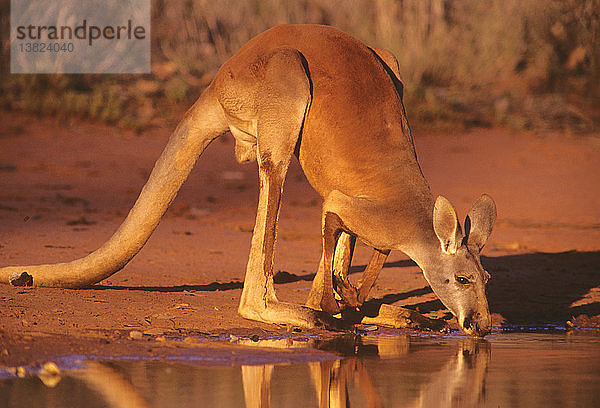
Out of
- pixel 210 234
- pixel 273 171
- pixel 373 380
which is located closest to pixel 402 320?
pixel 273 171

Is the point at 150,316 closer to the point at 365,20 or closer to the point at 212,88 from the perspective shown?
the point at 212,88

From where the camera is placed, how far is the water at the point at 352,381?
13.4 ft

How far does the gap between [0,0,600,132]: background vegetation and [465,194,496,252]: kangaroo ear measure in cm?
822

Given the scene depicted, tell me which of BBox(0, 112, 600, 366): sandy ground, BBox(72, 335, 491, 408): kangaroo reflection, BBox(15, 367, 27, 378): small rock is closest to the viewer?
BBox(72, 335, 491, 408): kangaroo reflection

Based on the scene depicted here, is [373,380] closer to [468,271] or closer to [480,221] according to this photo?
[468,271]

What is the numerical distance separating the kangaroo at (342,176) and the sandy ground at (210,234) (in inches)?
18.1

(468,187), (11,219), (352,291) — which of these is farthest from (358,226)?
(468,187)

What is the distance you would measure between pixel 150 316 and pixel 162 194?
80 centimetres

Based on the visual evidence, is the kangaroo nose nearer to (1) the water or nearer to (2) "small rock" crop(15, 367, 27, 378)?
(1) the water

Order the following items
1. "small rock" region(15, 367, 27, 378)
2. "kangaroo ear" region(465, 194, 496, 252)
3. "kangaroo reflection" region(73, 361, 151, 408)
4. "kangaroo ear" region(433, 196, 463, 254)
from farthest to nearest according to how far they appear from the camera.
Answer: "kangaroo ear" region(465, 194, 496, 252) < "kangaroo ear" region(433, 196, 463, 254) < "small rock" region(15, 367, 27, 378) < "kangaroo reflection" region(73, 361, 151, 408)

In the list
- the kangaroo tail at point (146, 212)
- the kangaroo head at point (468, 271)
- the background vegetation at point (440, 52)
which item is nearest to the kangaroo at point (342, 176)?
the kangaroo head at point (468, 271)

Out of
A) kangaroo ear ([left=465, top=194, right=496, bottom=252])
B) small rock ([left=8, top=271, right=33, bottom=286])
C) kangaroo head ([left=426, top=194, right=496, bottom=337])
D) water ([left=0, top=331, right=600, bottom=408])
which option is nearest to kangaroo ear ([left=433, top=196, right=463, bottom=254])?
kangaroo head ([left=426, top=194, right=496, bottom=337])

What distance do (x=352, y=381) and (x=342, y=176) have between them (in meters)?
1.64

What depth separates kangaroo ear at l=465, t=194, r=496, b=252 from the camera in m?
5.70
